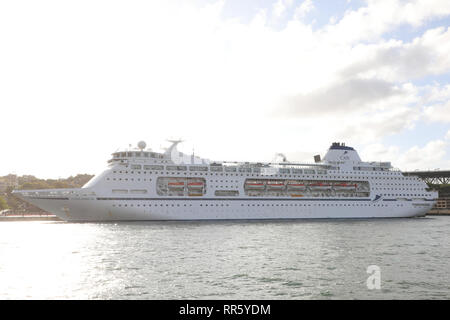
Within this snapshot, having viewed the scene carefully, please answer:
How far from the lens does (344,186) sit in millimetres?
58469

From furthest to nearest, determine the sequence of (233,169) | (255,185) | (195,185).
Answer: (233,169), (255,185), (195,185)

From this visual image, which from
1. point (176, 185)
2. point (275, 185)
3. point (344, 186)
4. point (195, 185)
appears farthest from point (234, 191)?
point (344, 186)

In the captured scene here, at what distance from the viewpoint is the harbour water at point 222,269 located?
42.5 ft

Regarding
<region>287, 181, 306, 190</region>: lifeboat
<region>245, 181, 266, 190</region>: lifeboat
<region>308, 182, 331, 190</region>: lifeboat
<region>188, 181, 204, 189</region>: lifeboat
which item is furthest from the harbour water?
<region>308, 182, 331, 190</region>: lifeboat

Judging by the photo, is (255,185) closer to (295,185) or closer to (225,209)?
(225,209)

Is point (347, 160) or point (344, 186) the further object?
point (347, 160)

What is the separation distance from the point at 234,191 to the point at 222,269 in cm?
3476

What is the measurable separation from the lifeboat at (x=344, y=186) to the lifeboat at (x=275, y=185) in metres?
9.77

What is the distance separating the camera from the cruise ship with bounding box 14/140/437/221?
147 feet

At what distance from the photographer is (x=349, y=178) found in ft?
193

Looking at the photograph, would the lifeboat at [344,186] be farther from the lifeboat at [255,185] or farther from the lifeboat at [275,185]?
the lifeboat at [255,185]

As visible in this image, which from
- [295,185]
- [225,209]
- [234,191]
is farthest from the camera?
[295,185]

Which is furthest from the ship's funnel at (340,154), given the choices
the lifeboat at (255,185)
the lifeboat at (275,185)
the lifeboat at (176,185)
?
the lifeboat at (176,185)
